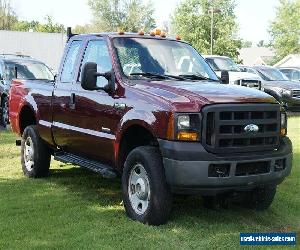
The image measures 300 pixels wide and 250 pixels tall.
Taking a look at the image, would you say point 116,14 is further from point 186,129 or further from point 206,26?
point 186,129

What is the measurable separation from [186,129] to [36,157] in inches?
130

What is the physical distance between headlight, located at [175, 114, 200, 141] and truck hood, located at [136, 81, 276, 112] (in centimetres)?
8

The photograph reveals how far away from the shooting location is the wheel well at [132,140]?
5848 millimetres

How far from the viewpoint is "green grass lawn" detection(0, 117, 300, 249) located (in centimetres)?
510

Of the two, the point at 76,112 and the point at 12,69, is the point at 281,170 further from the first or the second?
the point at 12,69

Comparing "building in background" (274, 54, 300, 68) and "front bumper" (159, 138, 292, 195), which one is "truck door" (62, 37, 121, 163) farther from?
"building in background" (274, 54, 300, 68)

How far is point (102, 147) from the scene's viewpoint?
6.29m

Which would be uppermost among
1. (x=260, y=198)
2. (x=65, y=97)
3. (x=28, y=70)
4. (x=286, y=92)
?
(x=28, y=70)

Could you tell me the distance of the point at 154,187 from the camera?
5.33 metres

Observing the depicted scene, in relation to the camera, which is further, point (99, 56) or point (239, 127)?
point (99, 56)

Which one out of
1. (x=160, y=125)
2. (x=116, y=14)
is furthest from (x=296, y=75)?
(x=116, y=14)

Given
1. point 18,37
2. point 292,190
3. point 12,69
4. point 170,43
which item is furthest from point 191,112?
point 18,37

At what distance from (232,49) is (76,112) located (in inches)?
1919

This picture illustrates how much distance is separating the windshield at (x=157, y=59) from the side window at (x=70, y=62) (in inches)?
32.9
